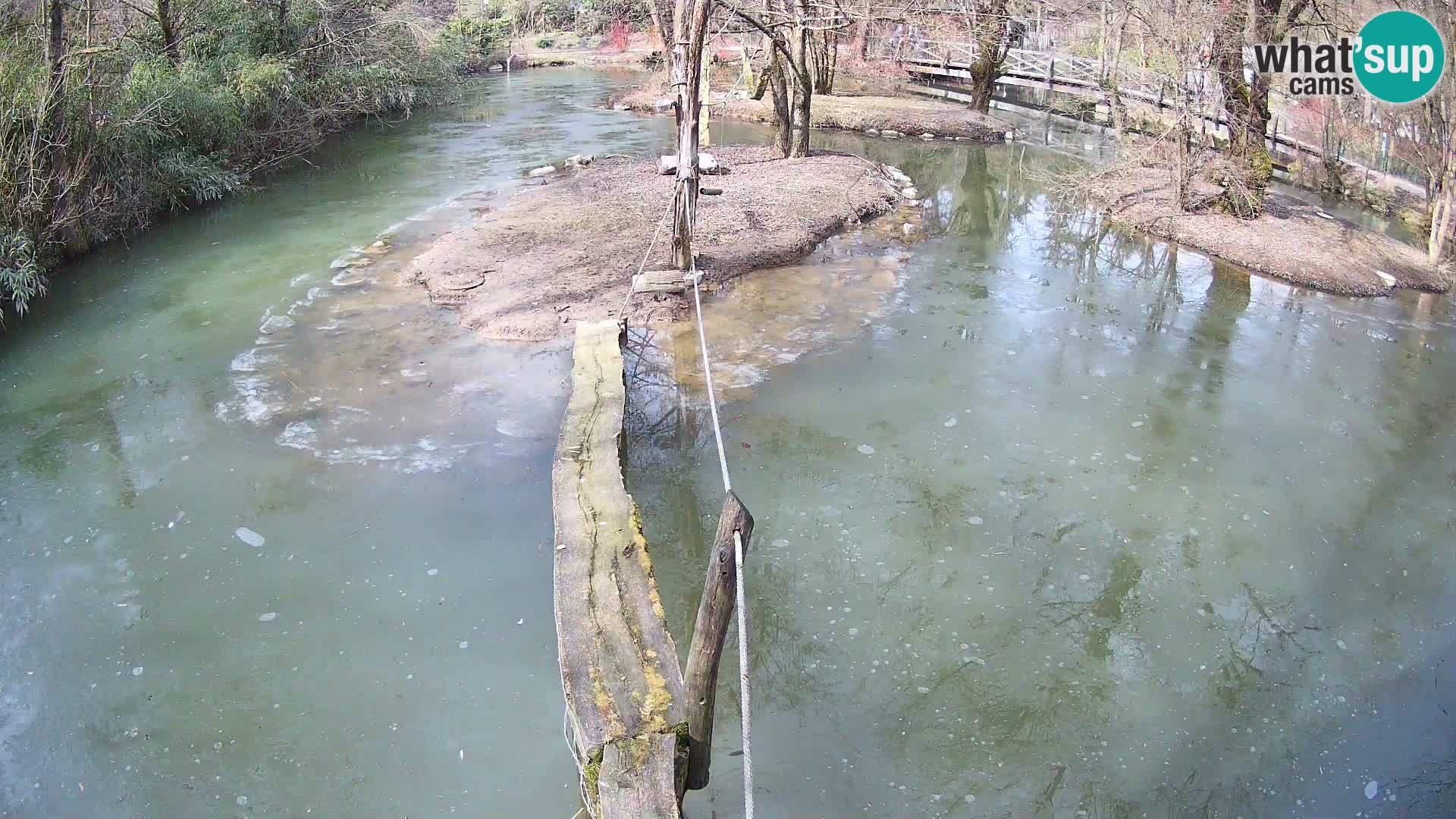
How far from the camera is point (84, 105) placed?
365 inches

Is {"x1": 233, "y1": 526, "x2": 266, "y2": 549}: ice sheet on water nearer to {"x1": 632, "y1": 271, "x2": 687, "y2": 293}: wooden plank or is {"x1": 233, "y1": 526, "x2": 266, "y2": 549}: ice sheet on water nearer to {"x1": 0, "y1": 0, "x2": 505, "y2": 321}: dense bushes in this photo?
{"x1": 632, "y1": 271, "x2": 687, "y2": 293}: wooden plank

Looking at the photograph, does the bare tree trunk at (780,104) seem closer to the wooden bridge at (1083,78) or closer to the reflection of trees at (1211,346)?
the wooden bridge at (1083,78)

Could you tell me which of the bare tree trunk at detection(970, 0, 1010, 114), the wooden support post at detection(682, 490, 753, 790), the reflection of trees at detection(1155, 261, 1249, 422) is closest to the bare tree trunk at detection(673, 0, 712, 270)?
the reflection of trees at detection(1155, 261, 1249, 422)

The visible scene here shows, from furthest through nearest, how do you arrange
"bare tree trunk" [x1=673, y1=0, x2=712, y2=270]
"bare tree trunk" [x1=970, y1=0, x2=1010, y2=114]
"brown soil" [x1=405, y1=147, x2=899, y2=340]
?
"bare tree trunk" [x1=970, y1=0, x2=1010, y2=114] → "brown soil" [x1=405, y1=147, x2=899, y2=340] → "bare tree trunk" [x1=673, y1=0, x2=712, y2=270]

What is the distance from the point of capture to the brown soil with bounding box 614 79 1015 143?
647 inches

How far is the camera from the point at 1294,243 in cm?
953

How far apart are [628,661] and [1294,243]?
902cm

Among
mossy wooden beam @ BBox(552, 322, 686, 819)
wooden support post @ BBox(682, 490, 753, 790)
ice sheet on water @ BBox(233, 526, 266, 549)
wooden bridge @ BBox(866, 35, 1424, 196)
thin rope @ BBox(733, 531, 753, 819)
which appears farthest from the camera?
wooden bridge @ BBox(866, 35, 1424, 196)

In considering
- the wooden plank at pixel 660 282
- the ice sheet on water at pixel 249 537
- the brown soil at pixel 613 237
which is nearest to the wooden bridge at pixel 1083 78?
the brown soil at pixel 613 237

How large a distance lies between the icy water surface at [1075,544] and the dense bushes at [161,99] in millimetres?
5972

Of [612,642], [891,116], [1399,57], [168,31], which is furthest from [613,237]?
[891,116]

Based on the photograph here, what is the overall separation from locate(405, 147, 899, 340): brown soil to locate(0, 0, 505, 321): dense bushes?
3.38 m

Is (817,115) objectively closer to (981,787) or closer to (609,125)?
(609,125)

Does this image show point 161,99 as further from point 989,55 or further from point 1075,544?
point 989,55
